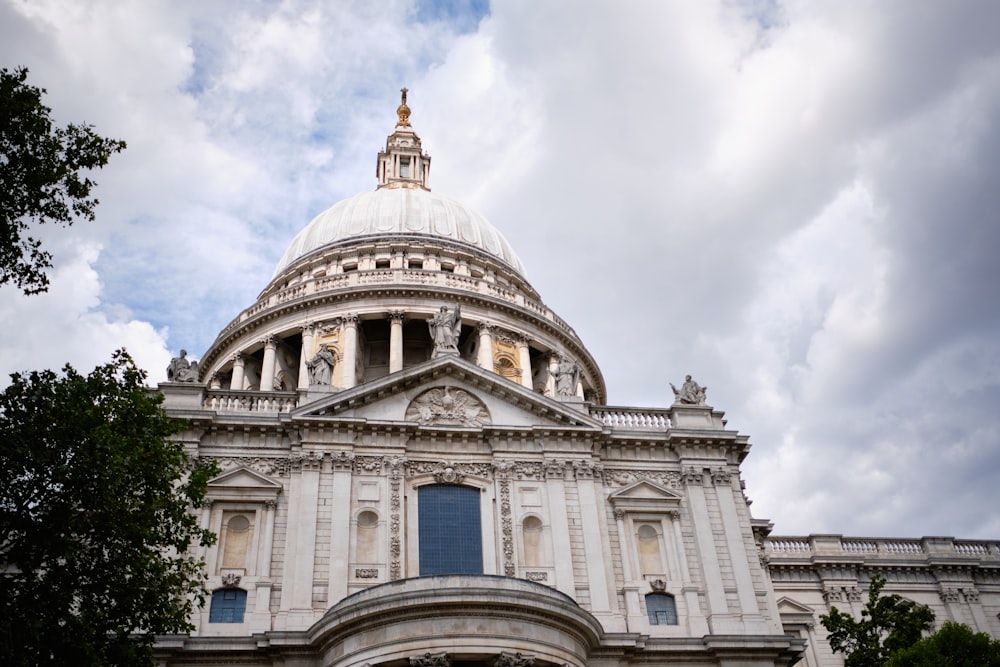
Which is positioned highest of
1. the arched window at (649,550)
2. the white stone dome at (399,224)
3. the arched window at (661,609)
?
the white stone dome at (399,224)

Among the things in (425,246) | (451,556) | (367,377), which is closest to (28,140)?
(451,556)

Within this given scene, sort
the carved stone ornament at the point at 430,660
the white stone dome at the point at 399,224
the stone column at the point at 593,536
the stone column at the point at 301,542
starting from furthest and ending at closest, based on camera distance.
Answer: the white stone dome at the point at 399,224, the stone column at the point at 593,536, the stone column at the point at 301,542, the carved stone ornament at the point at 430,660

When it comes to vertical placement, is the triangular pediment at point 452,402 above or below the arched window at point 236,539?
above

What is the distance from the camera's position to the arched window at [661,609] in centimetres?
3259

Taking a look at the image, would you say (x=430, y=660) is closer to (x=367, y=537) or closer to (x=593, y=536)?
(x=367, y=537)

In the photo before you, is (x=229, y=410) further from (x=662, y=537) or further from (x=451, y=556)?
(x=662, y=537)

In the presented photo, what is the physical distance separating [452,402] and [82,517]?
54.4 feet

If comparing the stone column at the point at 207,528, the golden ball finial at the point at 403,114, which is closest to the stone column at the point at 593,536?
the stone column at the point at 207,528

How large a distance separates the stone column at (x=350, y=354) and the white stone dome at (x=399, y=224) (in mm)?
9937

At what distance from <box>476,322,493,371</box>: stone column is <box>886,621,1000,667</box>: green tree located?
26570mm

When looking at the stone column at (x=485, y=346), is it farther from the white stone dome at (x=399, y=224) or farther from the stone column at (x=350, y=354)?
the white stone dome at (x=399, y=224)

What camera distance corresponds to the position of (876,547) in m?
50.2

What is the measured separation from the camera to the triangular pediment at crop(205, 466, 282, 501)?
32875mm

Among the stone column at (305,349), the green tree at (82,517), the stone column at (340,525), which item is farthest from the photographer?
the stone column at (305,349)
